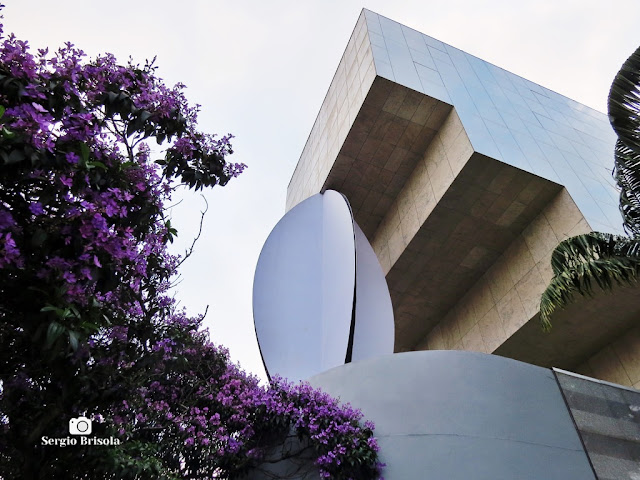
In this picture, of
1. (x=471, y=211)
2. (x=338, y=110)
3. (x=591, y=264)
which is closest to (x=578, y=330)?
(x=471, y=211)

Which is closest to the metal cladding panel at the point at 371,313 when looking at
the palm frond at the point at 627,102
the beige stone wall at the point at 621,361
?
the palm frond at the point at 627,102

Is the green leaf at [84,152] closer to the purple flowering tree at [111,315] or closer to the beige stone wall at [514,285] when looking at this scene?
the purple flowering tree at [111,315]

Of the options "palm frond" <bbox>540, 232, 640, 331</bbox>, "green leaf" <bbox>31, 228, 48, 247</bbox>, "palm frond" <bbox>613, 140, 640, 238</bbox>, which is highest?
"palm frond" <bbox>613, 140, 640, 238</bbox>

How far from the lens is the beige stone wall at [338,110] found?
47.1 ft

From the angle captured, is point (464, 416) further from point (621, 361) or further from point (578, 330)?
point (621, 361)

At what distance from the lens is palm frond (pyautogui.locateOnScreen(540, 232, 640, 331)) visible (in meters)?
6.66

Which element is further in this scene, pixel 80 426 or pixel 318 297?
pixel 318 297

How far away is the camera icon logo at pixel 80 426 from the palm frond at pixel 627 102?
22.4ft

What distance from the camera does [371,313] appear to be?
11.4m

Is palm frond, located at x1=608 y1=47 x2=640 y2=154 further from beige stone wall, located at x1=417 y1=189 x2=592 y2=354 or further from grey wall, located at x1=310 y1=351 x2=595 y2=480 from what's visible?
beige stone wall, located at x1=417 y1=189 x2=592 y2=354

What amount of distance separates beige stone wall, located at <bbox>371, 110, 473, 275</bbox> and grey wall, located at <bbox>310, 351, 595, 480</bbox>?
7361mm

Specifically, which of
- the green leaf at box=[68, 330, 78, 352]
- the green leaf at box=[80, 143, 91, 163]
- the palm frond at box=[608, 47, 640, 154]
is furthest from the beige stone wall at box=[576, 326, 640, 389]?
the green leaf at box=[80, 143, 91, 163]

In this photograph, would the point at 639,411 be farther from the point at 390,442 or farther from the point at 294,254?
the point at 294,254

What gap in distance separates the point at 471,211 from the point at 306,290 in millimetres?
5349
